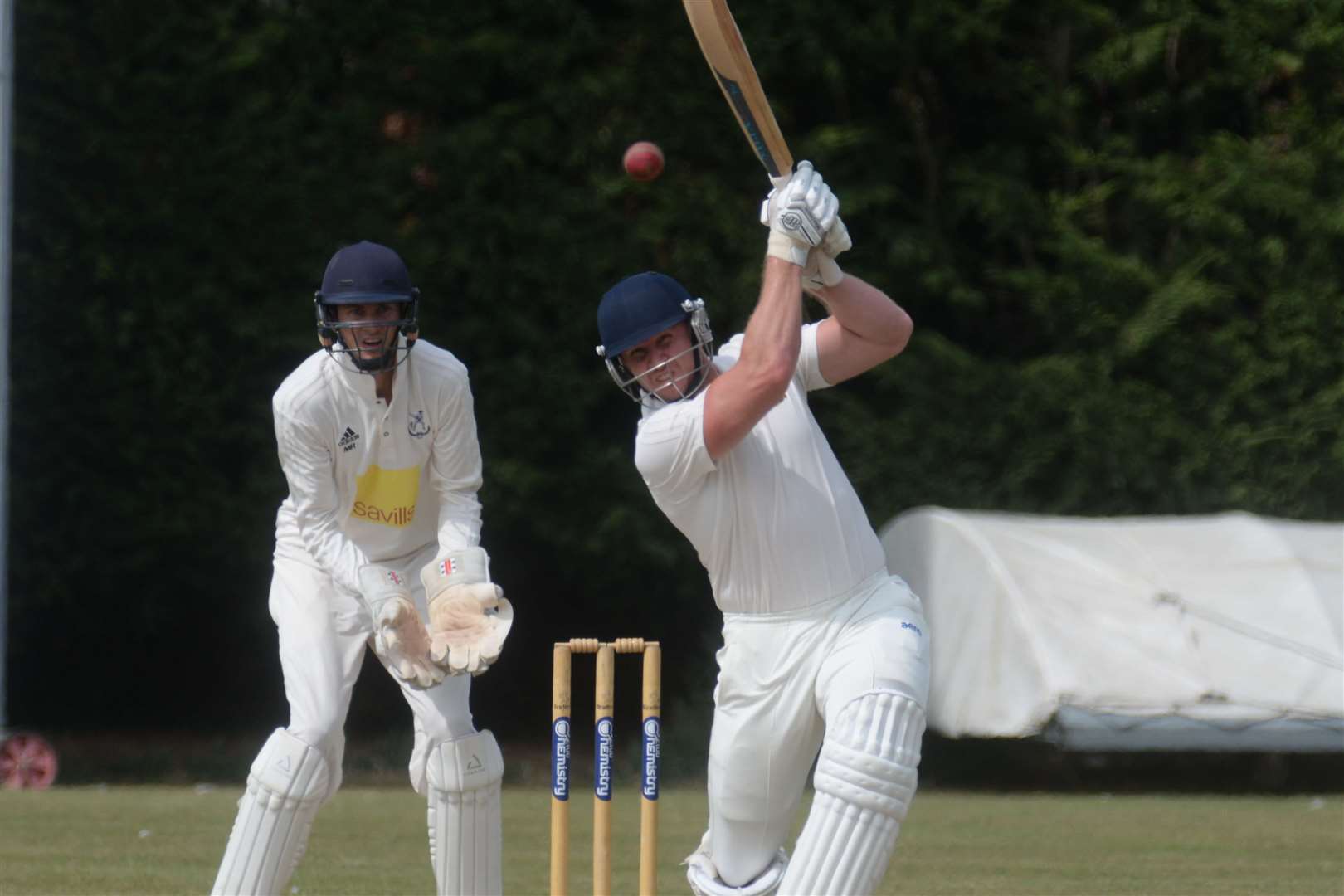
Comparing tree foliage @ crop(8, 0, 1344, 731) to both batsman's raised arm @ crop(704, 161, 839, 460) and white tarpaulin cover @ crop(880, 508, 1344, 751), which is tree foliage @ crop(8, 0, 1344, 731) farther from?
batsman's raised arm @ crop(704, 161, 839, 460)

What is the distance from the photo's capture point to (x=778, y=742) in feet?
12.2

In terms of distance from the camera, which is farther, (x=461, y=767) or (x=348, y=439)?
(x=348, y=439)

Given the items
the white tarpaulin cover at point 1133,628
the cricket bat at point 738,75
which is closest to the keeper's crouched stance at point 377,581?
the cricket bat at point 738,75

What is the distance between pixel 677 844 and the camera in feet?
22.0

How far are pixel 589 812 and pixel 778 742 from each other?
166 inches

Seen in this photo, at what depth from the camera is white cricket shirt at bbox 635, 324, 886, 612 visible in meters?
3.73

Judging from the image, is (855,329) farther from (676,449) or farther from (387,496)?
(387,496)

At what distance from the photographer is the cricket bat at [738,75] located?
12.3 feet

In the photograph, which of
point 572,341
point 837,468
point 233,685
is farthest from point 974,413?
point 837,468

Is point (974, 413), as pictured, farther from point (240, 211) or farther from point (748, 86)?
point (748, 86)

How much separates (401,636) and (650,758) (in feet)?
1.87

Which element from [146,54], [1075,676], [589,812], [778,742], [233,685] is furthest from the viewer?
[233,685]

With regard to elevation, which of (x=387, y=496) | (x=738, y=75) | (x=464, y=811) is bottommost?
(x=464, y=811)

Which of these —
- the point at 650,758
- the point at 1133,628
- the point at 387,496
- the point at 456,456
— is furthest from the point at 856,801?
the point at 1133,628
